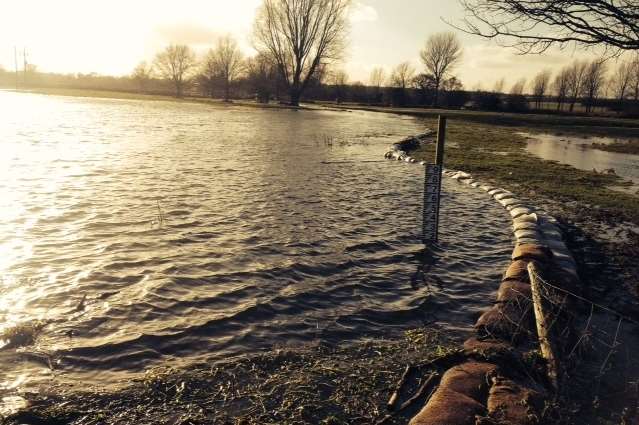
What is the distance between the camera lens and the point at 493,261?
7.36 m

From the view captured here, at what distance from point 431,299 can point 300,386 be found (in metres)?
2.58

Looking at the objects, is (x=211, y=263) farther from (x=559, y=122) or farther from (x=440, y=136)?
(x=559, y=122)

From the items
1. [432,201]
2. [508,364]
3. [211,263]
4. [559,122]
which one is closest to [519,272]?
[508,364]

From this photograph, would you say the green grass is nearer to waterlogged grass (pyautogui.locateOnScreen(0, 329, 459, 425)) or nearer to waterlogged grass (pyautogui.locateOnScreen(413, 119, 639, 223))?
waterlogged grass (pyautogui.locateOnScreen(413, 119, 639, 223))

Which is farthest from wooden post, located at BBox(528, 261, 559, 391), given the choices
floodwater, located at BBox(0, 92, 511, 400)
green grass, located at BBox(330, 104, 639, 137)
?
green grass, located at BBox(330, 104, 639, 137)

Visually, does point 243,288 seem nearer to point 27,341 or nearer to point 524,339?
point 27,341

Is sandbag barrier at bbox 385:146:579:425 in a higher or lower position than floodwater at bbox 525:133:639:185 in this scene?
lower

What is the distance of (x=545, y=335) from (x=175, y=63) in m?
104

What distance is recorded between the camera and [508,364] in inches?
161

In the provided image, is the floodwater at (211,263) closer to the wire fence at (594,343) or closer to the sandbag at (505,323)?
the sandbag at (505,323)

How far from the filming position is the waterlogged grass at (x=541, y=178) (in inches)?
439

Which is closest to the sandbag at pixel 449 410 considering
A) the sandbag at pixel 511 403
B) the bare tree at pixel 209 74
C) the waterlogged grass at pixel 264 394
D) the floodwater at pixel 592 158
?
the sandbag at pixel 511 403

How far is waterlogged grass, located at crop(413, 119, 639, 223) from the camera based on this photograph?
439 inches

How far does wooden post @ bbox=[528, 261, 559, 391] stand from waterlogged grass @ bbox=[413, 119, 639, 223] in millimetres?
6236
